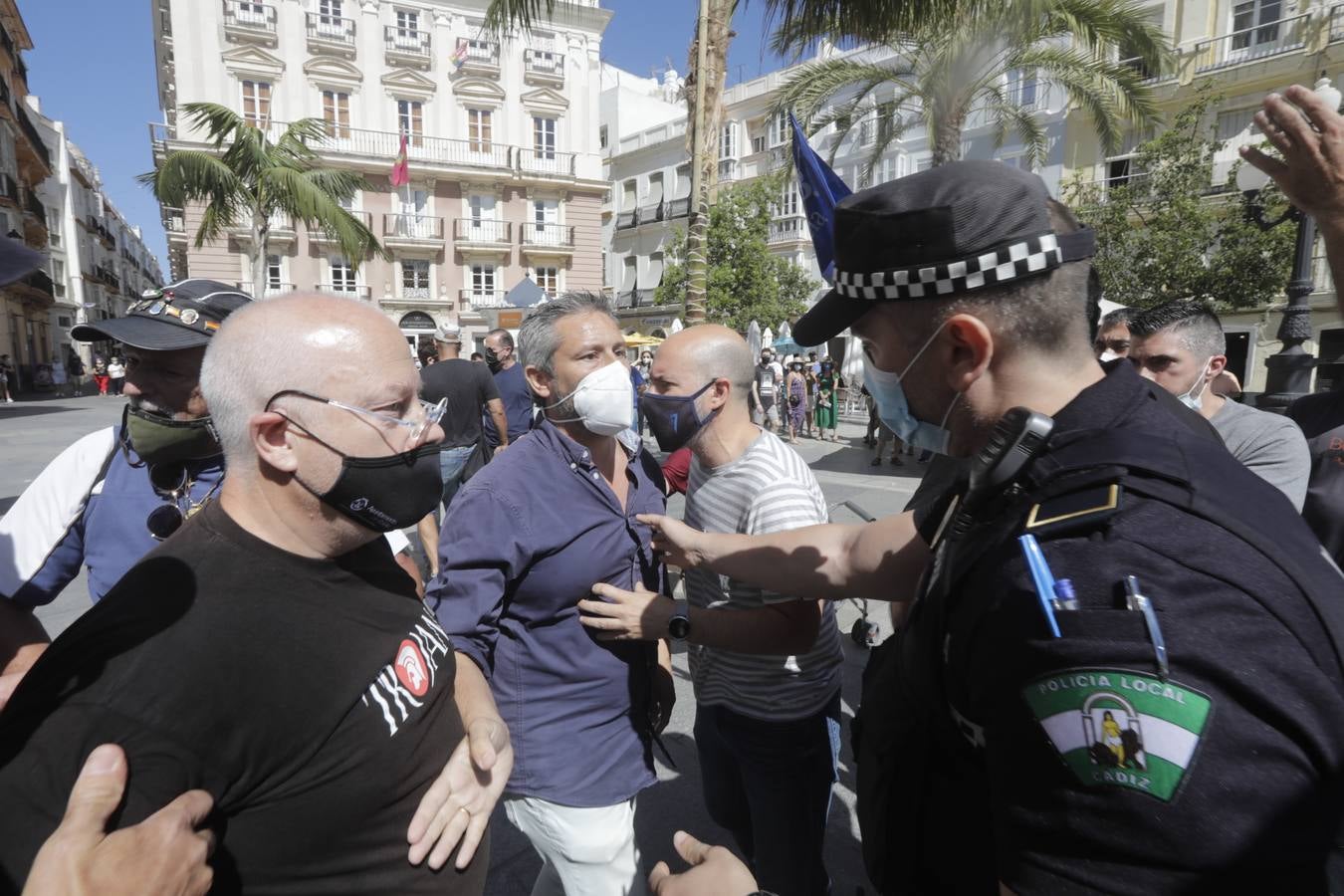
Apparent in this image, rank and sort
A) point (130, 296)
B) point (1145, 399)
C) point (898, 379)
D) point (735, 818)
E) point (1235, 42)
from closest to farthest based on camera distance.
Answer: point (1145, 399) → point (898, 379) → point (735, 818) → point (1235, 42) → point (130, 296)

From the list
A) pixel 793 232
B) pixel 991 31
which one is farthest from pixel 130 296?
pixel 991 31

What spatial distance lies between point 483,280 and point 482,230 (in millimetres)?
2224

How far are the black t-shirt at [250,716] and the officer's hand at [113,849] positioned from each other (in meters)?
0.04

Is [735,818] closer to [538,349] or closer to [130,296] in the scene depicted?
[538,349]

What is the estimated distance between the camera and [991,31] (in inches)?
366

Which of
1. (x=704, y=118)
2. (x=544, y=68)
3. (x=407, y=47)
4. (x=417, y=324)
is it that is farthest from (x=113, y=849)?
(x=544, y=68)

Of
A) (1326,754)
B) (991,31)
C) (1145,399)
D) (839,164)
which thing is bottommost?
(1326,754)

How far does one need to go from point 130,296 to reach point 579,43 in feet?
199

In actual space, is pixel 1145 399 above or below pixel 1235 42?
below

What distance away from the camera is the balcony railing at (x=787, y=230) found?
109 ft

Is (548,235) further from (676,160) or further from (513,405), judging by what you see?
(513,405)

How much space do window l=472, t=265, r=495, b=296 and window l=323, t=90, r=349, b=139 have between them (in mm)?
7454

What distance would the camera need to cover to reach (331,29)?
2991 centimetres

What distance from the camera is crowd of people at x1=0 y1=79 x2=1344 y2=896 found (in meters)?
0.84
